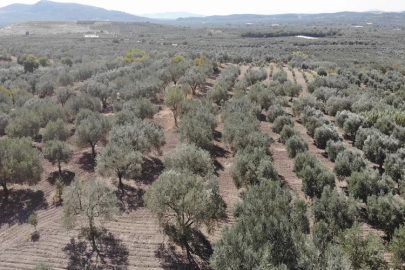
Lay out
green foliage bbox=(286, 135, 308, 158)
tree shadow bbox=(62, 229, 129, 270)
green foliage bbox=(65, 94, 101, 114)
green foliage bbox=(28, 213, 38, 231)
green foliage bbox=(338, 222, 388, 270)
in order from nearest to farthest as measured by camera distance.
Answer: green foliage bbox=(338, 222, 388, 270) → tree shadow bbox=(62, 229, 129, 270) → green foliage bbox=(28, 213, 38, 231) → green foliage bbox=(286, 135, 308, 158) → green foliage bbox=(65, 94, 101, 114)

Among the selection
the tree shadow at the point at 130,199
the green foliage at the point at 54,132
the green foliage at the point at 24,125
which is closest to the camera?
the tree shadow at the point at 130,199

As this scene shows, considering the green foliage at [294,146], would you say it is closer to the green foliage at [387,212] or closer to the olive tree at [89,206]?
the green foliage at [387,212]

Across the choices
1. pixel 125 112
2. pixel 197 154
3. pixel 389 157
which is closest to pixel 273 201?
pixel 197 154

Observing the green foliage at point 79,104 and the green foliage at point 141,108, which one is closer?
the green foliage at point 141,108

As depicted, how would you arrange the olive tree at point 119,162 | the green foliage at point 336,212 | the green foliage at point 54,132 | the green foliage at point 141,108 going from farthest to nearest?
the green foliage at point 141,108 < the green foliage at point 54,132 < the olive tree at point 119,162 < the green foliage at point 336,212

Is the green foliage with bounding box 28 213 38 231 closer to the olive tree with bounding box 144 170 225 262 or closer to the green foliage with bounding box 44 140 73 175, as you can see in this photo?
the green foliage with bounding box 44 140 73 175

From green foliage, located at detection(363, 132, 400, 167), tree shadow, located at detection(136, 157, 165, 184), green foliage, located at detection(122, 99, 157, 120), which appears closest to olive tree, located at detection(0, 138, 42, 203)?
tree shadow, located at detection(136, 157, 165, 184)

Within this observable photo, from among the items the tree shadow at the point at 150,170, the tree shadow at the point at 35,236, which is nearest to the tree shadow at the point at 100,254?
the tree shadow at the point at 35,236

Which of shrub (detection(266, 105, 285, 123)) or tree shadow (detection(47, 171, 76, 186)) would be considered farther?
shrub (detection(266, 105, 285, 123))
